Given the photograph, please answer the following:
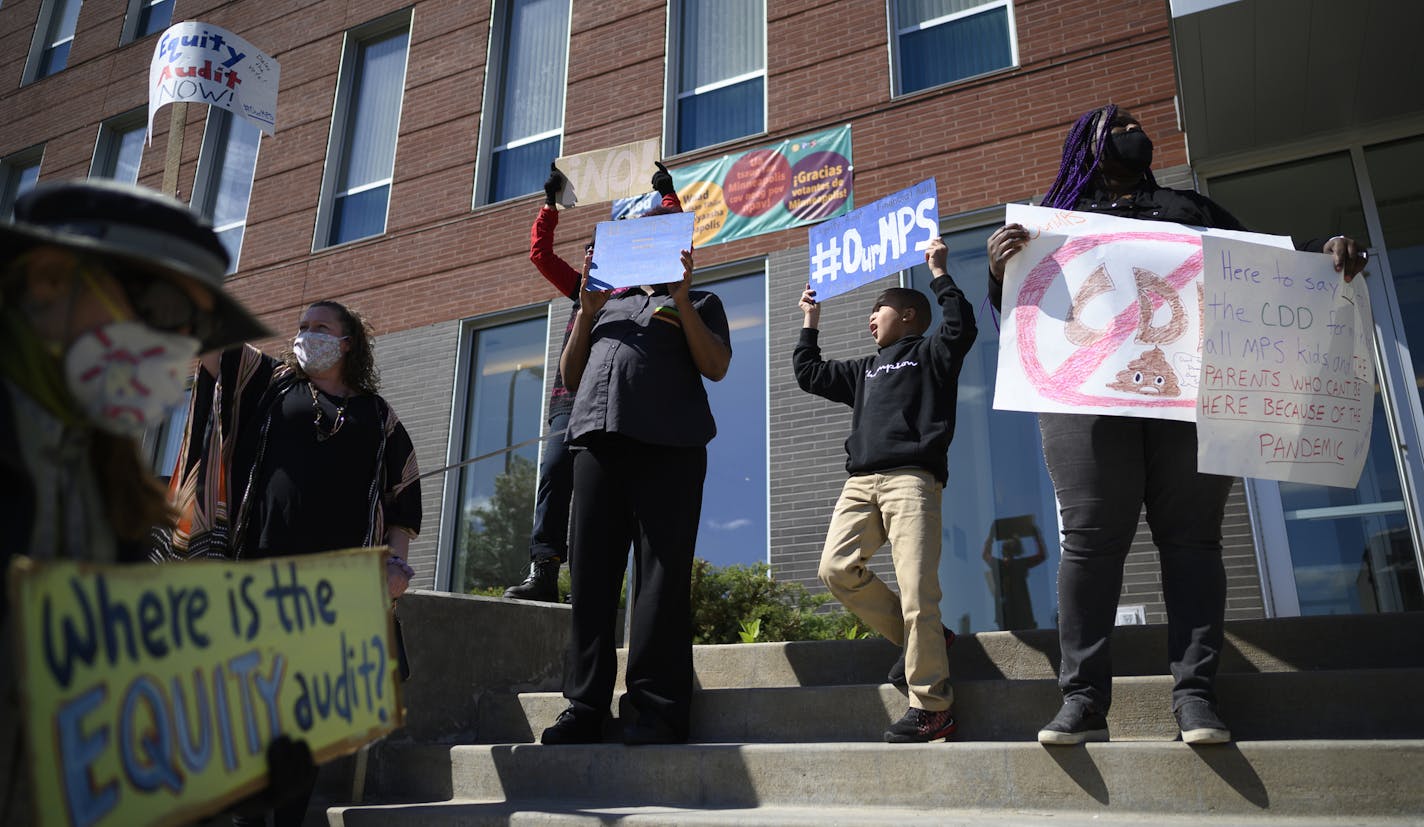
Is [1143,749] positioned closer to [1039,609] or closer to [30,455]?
[30,455]

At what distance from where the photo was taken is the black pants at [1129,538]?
9.33 ft

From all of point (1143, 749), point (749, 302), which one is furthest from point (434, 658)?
point (749, 302)

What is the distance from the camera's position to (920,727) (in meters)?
3.22

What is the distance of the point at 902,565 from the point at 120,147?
1275 cm

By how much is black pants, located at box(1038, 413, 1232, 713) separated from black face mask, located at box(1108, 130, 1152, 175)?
0.94 m

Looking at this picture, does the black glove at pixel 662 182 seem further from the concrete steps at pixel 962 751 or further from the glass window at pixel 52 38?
the glass window at pixel 52 38

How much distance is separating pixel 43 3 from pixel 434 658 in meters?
14.6

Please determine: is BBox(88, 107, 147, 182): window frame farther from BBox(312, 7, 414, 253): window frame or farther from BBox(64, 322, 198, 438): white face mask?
BBox(64, 322, 198, 438): white face mask

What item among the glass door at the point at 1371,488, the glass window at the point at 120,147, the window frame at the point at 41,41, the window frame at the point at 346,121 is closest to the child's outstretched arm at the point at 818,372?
the glass door at the point at 1371,488

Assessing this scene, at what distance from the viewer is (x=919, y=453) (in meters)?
3.62

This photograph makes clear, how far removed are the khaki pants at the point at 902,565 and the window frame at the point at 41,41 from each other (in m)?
14.4

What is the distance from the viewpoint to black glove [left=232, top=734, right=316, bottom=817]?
56.9 inches

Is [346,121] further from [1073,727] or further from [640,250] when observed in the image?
[1073,727]

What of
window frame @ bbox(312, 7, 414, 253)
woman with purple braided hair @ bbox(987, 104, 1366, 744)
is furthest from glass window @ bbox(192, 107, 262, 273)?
woman with purple braided hair @ bbox(987, 104, 1366, 744)
